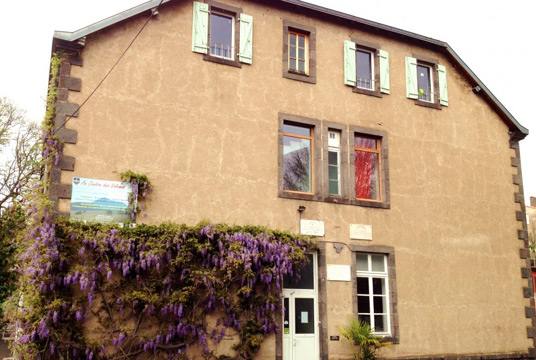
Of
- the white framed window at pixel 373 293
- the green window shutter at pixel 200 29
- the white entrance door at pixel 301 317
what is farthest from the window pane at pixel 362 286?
the green window shutter at pixel 200 29

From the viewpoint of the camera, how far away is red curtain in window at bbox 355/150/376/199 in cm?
1227

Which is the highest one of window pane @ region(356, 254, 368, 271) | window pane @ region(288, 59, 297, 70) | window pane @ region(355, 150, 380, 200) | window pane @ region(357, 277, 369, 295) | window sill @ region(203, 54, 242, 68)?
window pane @ region(288, 59, 297, 70)

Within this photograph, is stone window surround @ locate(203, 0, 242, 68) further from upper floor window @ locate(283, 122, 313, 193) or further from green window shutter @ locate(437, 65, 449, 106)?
green window shutter @ locate(437, 65, 449, 106)

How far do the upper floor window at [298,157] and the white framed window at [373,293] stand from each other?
1938 mm

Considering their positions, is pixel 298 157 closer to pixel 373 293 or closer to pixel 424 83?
pixel 373 293

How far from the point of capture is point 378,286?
11.9 meters

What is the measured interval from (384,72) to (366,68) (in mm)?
428

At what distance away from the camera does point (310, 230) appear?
1122cm

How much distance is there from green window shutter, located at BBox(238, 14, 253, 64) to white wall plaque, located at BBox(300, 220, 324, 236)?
348 centimetres

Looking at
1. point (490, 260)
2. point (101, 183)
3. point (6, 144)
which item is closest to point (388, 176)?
point (490, 260)

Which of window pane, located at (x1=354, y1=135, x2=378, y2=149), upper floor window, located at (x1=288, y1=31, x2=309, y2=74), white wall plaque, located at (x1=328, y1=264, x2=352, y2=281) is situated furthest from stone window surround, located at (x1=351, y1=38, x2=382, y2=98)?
white wall plaque, located at (x1=328, y1=264, x2=352, y2=281)

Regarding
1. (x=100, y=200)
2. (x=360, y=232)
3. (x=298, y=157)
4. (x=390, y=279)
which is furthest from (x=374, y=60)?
(x=100, y=200)

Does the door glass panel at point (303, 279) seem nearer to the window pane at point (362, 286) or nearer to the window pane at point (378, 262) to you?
the window pane at point (362, 286)

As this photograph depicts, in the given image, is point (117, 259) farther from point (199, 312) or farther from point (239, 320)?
point (239, 320)
